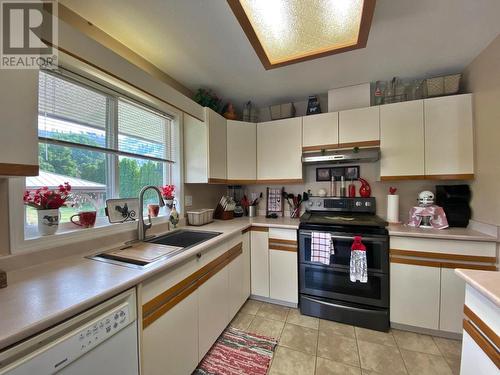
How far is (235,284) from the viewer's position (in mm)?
1946

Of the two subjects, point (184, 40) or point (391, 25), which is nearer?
point (391, 25)

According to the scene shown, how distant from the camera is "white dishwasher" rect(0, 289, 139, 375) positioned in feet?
1.96

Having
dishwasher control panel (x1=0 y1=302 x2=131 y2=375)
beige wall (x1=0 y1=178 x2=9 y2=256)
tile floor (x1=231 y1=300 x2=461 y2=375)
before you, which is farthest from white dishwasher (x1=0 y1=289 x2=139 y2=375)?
tile floor (x1=231 y1=300 x2=461 y2=375)

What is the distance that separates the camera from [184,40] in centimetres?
155

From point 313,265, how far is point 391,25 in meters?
2.04

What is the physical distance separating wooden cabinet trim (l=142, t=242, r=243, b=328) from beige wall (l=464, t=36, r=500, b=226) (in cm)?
221

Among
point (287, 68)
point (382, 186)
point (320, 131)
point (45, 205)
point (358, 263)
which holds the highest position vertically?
point (287, 68)

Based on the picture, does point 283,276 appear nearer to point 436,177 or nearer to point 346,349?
point 346,349

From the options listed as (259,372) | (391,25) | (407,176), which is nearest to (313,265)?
(259,372)

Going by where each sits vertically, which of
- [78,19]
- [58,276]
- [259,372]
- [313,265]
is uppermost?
[78,19]

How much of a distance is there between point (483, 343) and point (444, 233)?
3.56 feet

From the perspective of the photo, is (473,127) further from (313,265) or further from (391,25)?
(313,265)

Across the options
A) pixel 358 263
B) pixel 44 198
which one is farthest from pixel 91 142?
pixel 358 263

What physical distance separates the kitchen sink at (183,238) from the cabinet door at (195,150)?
566 mm
